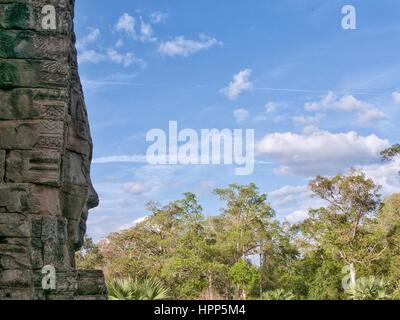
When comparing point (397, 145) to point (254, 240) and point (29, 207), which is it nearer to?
point (254, 240)

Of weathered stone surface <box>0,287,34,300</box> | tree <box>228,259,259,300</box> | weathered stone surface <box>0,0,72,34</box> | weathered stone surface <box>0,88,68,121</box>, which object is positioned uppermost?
weathered stone surface <box>0,0,72,34</box>

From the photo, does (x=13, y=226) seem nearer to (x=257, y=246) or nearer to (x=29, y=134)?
(x=29, y=134)

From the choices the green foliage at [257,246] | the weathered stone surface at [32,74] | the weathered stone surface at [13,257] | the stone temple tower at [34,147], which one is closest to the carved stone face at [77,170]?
the stone temple tower at [34,147]

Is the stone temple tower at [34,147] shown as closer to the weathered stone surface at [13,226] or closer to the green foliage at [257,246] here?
the weathered stone surface at [13,226]

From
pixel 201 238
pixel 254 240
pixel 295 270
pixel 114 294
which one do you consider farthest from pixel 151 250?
pixel 114 294

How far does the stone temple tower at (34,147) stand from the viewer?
503 cm

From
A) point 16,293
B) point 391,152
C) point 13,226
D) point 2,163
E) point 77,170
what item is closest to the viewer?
point 16,293

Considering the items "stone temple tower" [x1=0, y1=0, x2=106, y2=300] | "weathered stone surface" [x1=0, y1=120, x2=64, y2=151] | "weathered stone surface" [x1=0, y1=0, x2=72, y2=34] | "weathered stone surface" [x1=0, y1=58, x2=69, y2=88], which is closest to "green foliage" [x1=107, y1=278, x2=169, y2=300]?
"stone temple tower" [x1=0, y1=0, x2=106, y2=300]

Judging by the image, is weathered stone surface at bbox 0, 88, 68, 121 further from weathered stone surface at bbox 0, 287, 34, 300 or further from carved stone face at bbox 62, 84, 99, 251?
weathered stone surface at bbox 0, 287, 34, 300

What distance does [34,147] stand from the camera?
Answer: 5.21 meters

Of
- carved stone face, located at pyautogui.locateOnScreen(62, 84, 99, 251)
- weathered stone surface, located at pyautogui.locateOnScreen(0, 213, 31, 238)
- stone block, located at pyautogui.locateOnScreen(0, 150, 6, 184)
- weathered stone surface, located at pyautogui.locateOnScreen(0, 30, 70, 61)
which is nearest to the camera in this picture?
weathered stone surface, located at pyautogui.locateOnScreen(0, 213, 31, 238)

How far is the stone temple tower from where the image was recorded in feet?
16.5

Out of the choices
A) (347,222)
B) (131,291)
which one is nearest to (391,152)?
(347,222)

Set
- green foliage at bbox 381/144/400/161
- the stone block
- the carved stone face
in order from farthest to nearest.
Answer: green foliage at bbox 381/144/400/161 < the carved stone face < the stone block
